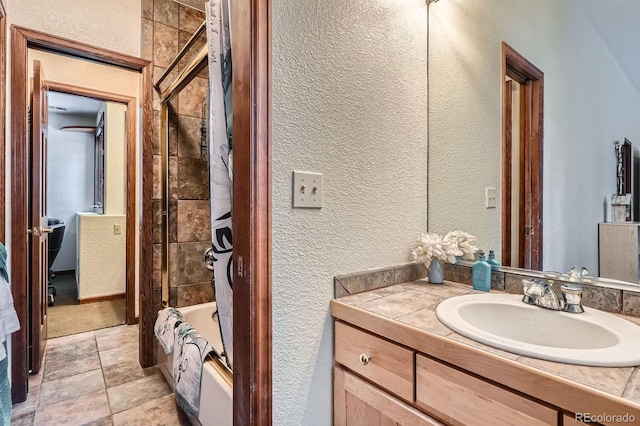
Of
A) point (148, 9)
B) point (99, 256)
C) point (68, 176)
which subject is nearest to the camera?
A: point (148, 9)

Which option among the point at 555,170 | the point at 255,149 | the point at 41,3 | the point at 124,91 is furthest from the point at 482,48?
the point at 124,91

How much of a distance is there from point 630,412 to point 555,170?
880 millimetres

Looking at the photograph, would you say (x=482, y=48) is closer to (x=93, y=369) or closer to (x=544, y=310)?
(x=544, y=310)

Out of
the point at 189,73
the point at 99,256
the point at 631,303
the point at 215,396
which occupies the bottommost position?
the point at 215,396

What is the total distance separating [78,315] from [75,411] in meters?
1.82

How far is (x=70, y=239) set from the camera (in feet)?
16.5

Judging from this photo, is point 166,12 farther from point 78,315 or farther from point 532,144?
point 78,315

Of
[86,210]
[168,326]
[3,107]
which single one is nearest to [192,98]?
[3,107]

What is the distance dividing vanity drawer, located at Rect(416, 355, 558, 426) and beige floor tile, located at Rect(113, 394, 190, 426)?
144cm

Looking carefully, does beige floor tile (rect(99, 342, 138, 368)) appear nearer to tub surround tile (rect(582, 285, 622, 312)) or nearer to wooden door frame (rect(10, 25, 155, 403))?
wooden door frame (rect(10, 25, 155, 403))

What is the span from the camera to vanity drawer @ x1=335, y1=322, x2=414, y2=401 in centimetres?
81

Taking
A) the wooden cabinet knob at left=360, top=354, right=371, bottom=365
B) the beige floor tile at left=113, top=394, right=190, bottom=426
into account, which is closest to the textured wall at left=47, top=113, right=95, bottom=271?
the beige floor tile at left=113, top=394, right=190, bottom=426

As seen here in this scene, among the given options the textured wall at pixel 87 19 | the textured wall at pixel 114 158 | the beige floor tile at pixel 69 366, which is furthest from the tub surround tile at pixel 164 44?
the beige floor tile at pixel 69 366

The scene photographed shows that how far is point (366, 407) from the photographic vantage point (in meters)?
0.92
